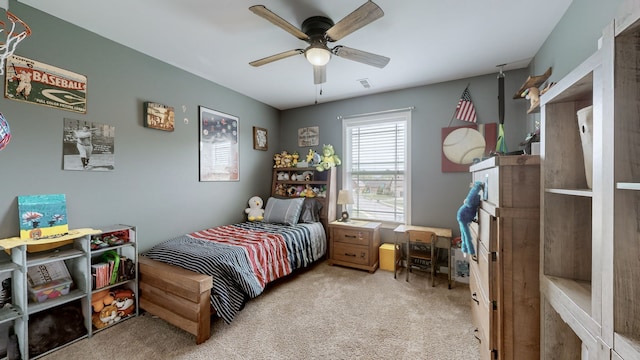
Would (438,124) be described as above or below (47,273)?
above

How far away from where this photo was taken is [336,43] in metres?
2.32

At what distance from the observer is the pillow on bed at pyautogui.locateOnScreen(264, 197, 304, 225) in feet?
11.3

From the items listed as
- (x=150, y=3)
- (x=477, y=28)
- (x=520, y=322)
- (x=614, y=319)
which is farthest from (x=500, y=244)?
(x=150, y=3)

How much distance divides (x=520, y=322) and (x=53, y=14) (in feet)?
12.6

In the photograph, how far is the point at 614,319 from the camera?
70 centimetres

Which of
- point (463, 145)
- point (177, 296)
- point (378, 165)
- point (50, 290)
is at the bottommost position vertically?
point (177, 296)

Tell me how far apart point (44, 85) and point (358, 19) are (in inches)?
98.8

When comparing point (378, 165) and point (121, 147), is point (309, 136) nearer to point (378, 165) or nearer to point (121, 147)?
point (378, 165)

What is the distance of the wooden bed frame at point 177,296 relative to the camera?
1.86 meters

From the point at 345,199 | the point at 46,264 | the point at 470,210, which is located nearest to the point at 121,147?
the point at 46,264

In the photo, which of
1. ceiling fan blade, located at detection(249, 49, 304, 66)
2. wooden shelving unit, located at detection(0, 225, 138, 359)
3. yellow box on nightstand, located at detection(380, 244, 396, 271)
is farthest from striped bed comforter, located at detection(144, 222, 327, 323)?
ceiling fan blade, located at detection(249, 49, 304, 66)

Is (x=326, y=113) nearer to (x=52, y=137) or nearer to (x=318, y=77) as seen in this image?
(x=318, y=77)

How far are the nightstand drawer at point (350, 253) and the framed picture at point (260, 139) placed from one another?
2047 millimetres

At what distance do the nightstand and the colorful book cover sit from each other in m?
2.79
